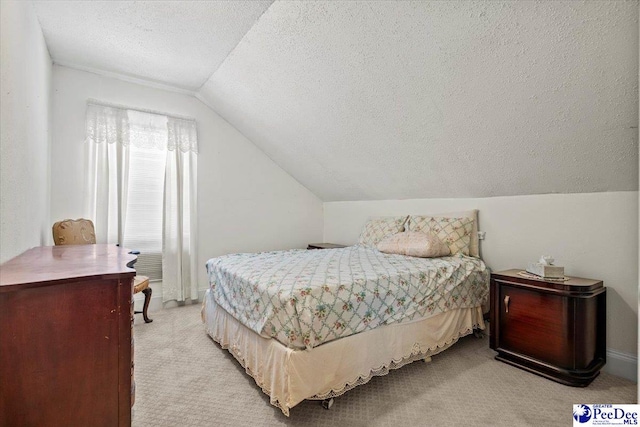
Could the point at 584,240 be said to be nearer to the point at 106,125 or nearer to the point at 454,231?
the point at 454,231

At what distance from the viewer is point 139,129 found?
3512 mm

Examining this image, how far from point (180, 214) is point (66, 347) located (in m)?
2.86

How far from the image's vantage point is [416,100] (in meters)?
2.32

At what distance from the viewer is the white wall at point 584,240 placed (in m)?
2.08

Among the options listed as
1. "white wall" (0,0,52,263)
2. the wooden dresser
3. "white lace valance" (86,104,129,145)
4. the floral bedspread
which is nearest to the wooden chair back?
"white wall" (0,0,52,263)

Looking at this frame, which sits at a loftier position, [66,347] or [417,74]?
[417,74]

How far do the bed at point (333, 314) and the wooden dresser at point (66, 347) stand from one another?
765 millimetres

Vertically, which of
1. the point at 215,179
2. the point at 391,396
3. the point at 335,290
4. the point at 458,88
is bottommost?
the point at 391,396

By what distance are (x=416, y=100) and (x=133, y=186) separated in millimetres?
3045

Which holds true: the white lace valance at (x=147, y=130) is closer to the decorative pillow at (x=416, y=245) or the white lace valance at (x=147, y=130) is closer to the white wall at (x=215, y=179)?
the white wall at (x=215, y=179)

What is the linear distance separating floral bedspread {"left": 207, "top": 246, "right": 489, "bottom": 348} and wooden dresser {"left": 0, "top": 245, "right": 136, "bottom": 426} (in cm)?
77

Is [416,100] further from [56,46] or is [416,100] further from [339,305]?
[56,46]

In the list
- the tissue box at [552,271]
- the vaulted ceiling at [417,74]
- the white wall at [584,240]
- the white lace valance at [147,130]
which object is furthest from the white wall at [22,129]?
the white wall at [584,240]

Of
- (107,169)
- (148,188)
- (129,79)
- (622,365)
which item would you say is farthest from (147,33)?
(622,365)
